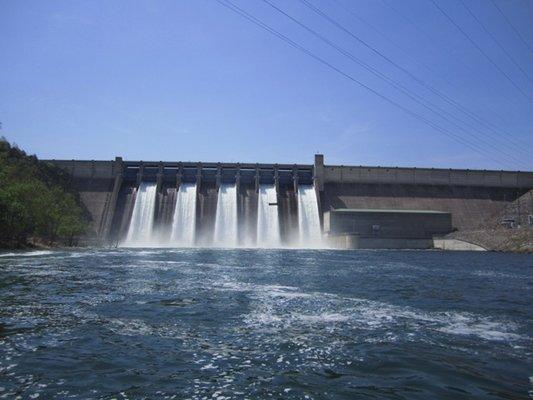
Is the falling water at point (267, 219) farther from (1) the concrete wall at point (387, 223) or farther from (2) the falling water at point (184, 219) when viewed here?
(2) the falling water at point (184, 219)

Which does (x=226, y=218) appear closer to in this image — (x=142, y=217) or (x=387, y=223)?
(x=142, y=217)

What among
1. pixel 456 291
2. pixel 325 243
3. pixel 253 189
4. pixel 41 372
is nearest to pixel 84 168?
pixel 253 189

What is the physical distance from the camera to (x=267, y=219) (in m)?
51.7

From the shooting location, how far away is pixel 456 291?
14.2 metres

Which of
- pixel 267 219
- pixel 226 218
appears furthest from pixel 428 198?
pixel 226 218

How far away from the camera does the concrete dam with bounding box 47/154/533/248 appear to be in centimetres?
4956

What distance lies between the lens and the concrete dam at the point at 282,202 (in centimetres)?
4956

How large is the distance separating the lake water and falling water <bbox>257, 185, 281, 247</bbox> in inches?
1406

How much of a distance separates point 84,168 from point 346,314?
5322 cm

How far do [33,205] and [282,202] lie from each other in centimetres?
2678

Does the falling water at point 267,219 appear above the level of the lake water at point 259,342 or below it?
above

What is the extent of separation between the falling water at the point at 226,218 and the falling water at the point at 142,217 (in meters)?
7.27

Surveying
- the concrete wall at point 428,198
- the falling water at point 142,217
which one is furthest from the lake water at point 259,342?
the concrete wall at point 428,198

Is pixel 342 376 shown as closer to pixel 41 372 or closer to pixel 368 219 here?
pixel 41 372
